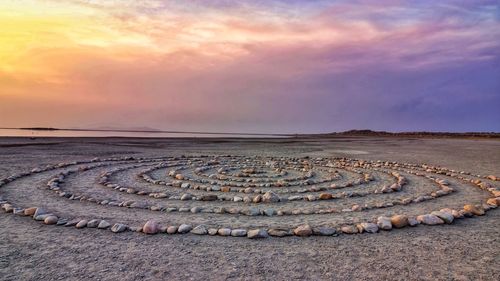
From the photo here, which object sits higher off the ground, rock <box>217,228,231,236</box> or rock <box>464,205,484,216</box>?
rock <box>464,205,484,216</box>

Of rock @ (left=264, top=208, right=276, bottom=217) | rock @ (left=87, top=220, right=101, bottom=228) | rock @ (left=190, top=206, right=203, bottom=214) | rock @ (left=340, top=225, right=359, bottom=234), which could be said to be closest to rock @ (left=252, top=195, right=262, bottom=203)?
rock @ (left=264, top=208, right=276, bottom=217)

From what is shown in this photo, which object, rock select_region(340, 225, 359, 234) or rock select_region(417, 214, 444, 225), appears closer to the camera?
rock select_region(340, 225, 359, 234)

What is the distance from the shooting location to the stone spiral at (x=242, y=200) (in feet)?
19.4

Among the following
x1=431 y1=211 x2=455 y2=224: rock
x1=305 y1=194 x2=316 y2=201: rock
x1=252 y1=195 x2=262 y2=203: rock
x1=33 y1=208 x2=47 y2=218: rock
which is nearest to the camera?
x1=431 y1=211 x2=455 y2=224: rock

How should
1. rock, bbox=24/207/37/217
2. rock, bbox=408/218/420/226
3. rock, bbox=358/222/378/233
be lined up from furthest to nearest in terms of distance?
rock, bbox=24/207/37/217
rock, bbox=408/218/420/226
rock, bbox=358/222/378/233

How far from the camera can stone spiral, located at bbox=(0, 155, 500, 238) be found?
19.4ft

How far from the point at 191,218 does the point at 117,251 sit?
181 centimetres

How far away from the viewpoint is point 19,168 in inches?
480

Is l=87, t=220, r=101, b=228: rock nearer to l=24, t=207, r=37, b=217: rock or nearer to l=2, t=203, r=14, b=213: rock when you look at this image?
l=24, t=207, r=37, b=217: rock

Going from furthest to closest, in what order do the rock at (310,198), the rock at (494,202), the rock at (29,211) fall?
the rock at (310,198) → the rock at (494,202) → the rock at (29,211)

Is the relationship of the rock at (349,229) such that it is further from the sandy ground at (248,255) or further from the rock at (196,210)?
the rock at (196,210)

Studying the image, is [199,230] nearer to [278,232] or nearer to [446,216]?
[278,232]

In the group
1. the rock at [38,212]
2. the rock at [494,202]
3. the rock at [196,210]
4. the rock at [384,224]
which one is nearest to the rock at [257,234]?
the rock at [196,210]

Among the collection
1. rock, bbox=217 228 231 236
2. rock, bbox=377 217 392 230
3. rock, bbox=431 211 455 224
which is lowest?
rock, bbox=217 228 231 236
